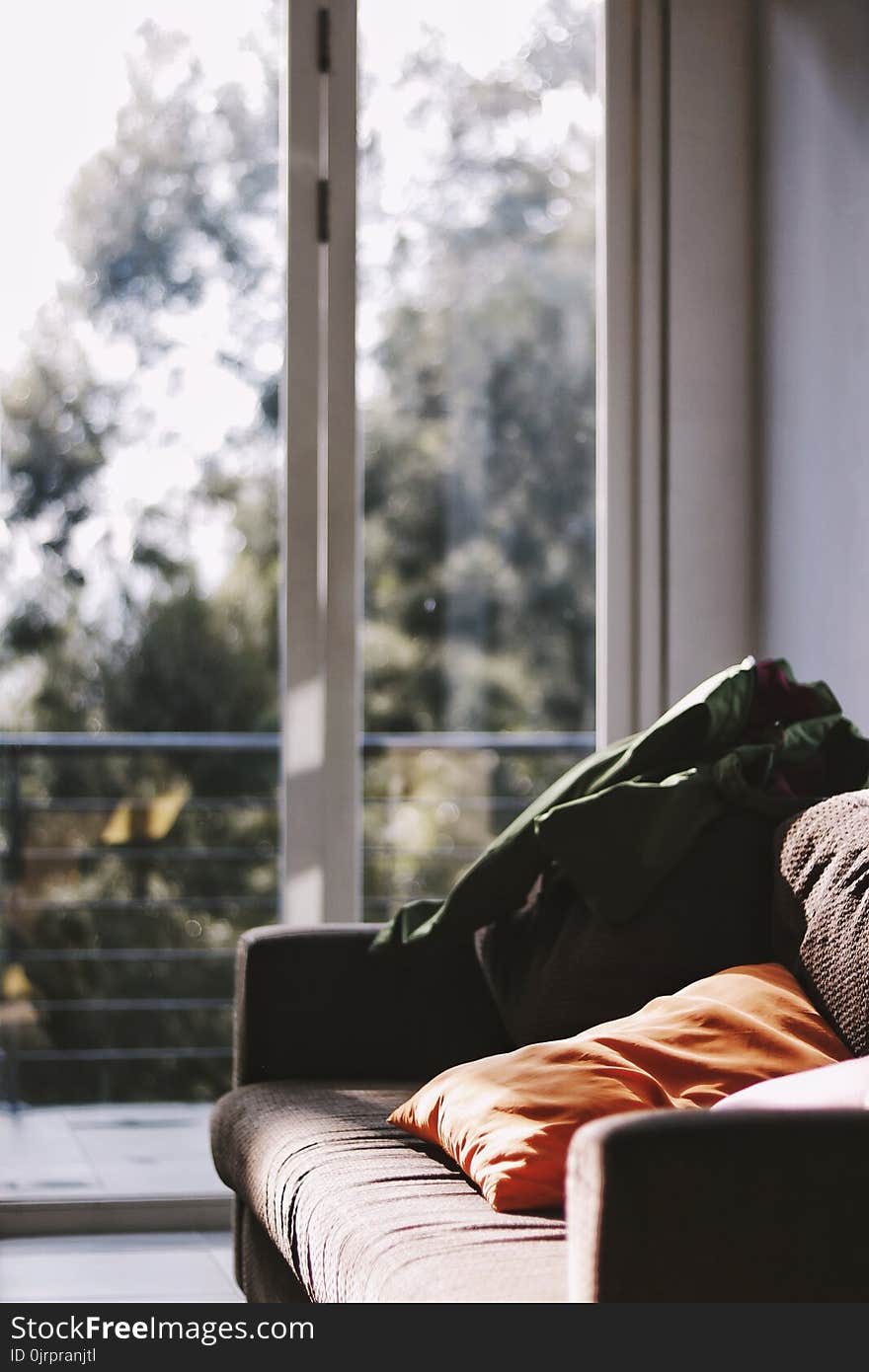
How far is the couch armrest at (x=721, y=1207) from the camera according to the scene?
1.17 m

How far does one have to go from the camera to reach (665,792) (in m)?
2.39

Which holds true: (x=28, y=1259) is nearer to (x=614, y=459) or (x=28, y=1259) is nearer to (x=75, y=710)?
(x=75, y=710)

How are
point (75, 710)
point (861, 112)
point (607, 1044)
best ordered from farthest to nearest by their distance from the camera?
point (75, 710) < point (861, 112) < point (607, 1044)

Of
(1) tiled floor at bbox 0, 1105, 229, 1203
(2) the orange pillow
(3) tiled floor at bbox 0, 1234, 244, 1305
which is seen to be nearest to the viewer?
(2) the orange pillow

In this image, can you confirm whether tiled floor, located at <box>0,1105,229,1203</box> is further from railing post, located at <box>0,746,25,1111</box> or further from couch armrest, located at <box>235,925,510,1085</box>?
couch armrest, located at <box>235,925,510,1085</box>

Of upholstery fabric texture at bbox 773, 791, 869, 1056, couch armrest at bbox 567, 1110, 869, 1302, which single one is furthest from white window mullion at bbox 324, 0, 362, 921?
couch armrest at bbox 567, 1110, 869, 1302

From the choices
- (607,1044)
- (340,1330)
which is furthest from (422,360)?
(340,1330)

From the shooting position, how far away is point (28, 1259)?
2.99m

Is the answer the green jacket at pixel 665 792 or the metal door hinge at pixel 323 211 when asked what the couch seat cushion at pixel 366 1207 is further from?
the metal door hinge at pixel 323 211

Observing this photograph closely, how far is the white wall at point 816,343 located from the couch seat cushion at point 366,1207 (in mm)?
1308

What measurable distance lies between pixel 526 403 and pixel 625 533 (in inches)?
14.0

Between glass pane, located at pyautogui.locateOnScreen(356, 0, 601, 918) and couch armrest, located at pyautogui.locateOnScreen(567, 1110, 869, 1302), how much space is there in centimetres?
218

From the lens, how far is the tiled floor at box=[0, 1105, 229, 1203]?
3.24 metres

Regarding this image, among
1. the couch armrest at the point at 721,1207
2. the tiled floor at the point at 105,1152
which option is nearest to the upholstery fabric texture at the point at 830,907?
the couch armrest at the point at 721,1207
